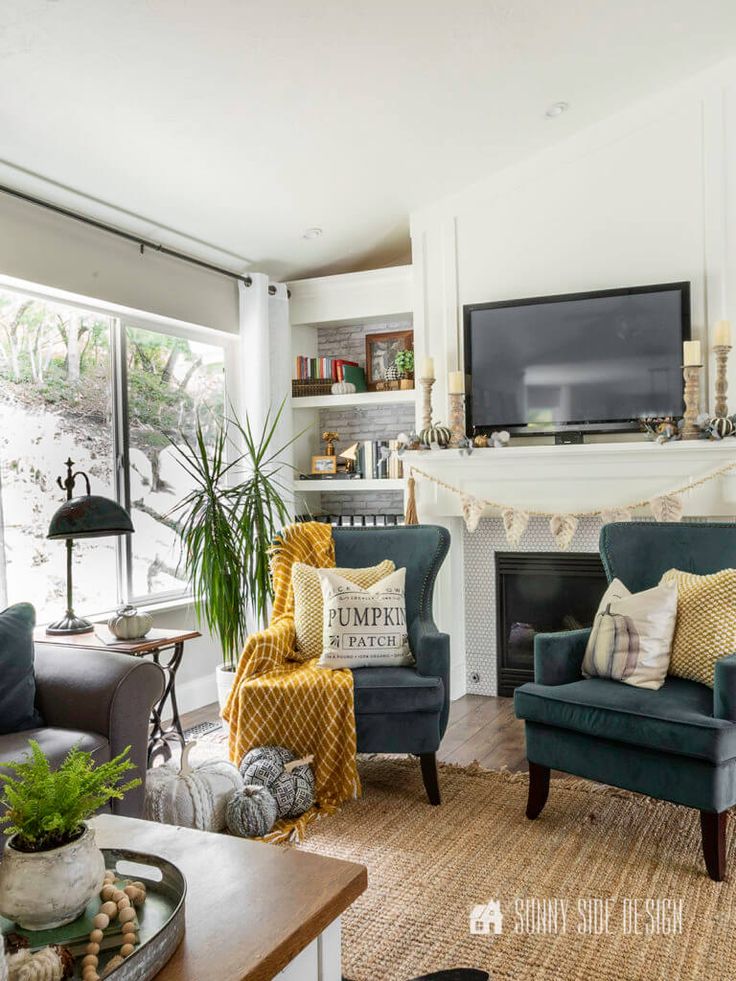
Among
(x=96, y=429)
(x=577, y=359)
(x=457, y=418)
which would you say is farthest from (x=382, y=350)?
(x=96, y=429)

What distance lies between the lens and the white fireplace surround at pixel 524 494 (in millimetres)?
3797

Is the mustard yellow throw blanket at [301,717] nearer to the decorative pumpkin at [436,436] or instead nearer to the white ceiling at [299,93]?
the decorative pumpkin at [436,436]

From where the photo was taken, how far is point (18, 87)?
276 cm

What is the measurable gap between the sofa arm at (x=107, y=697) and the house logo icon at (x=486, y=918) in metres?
1.07

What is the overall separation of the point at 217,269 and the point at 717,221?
2559 mm

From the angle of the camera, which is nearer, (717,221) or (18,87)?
(18,87)

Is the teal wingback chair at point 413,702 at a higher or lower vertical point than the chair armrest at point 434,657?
lower

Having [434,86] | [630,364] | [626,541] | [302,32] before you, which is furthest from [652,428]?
[302,32]

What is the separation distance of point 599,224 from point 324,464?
2.02 meters

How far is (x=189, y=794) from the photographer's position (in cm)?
262

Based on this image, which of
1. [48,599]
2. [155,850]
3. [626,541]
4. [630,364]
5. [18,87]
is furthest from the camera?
[630,364]

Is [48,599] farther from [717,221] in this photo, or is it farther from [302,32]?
[717,221]

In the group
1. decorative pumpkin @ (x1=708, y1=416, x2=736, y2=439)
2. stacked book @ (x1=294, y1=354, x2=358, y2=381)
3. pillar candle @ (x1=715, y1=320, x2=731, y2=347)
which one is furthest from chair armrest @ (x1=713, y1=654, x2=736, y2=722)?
stacked book @ (x1=294, y1=354, x2=358, y2=381)

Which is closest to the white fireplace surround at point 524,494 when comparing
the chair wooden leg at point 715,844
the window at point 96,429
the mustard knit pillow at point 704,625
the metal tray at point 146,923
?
the mustard knit pillow at point 704,625
